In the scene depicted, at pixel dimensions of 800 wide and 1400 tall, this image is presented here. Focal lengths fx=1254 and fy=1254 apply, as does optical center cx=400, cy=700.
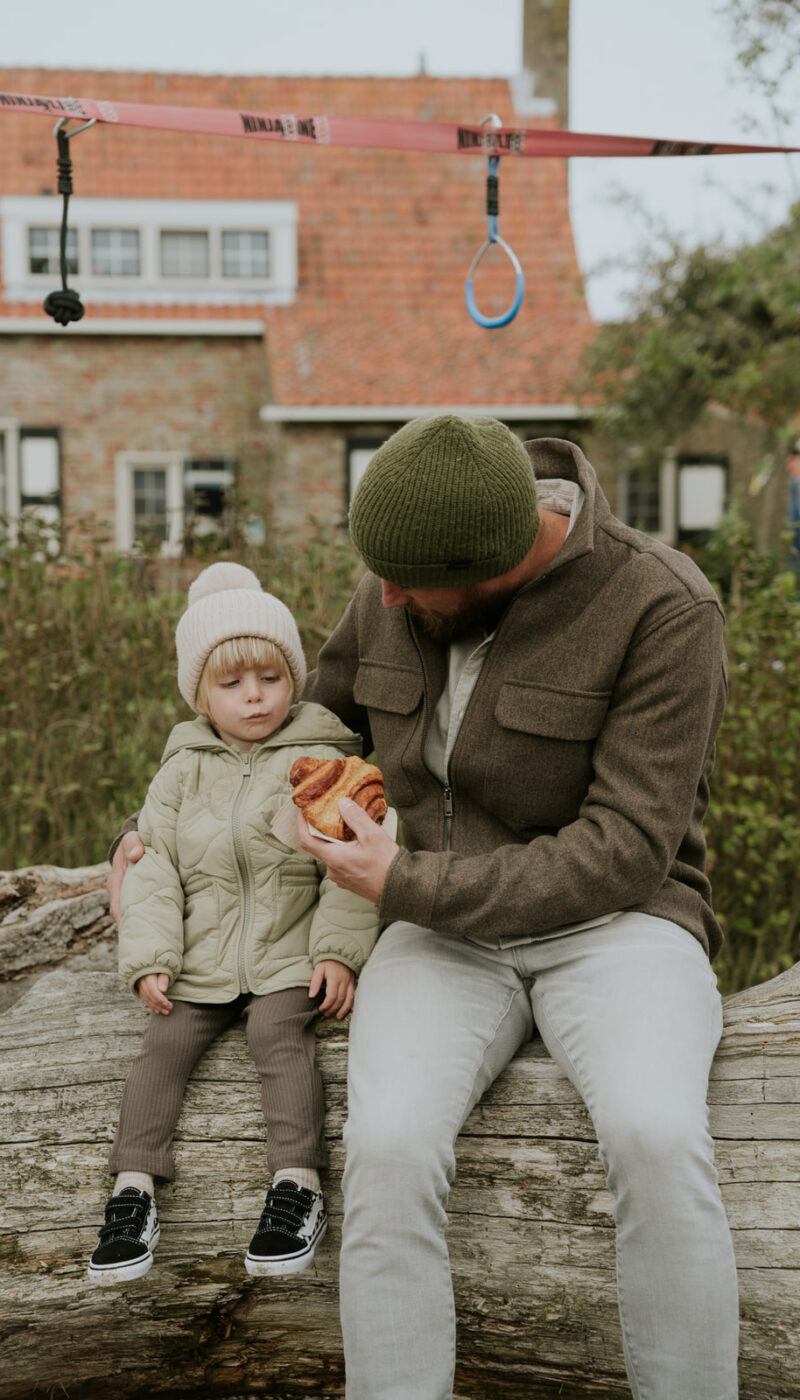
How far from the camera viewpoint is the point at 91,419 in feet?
55.9

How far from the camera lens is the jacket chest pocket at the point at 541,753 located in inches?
96.2

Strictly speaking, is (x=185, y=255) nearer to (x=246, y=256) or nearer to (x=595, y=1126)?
(x=246, y=256)

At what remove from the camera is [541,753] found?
2.49m

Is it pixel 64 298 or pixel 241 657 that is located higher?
pixel 64 298

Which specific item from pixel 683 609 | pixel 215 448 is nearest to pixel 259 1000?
pixel 683 609

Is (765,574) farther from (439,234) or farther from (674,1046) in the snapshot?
(439,234)

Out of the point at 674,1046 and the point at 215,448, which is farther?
the point at 215,448

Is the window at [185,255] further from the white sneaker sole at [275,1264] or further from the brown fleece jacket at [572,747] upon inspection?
the white sneaker sole at [275,1264]

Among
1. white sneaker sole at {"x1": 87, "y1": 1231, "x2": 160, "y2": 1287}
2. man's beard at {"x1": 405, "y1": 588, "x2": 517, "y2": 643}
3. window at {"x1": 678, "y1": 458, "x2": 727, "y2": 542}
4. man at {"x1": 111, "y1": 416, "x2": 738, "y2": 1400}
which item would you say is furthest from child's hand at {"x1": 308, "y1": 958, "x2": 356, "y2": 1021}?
window at {"x1": 678, "y1": 458, "x2": 727, "y2": 542}

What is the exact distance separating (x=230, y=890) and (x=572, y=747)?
0.81m

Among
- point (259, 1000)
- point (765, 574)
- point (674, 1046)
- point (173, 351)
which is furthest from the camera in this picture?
point (173, 351)

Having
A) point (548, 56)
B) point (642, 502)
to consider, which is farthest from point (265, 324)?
point (548, 56)

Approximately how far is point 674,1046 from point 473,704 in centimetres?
76

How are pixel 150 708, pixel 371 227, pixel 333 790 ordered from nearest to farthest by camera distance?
pixel 333 790, pixel 150 708, pixel 371 227
